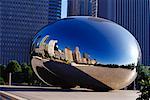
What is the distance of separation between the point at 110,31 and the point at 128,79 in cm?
397

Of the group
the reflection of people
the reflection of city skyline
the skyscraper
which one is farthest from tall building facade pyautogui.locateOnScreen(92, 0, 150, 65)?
the reflection of city skyline

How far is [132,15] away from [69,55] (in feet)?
296

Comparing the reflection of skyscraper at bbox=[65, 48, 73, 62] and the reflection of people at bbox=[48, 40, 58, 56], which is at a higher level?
the reflection of people at bbox=[48, 40, 58, 56]

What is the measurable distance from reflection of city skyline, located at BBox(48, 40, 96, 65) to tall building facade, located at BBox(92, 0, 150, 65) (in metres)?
83.9

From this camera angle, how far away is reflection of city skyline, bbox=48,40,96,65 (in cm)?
2700

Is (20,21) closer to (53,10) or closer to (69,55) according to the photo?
(53,10)

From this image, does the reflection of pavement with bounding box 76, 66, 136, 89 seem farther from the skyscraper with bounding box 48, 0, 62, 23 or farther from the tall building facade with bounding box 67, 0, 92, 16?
the tall building facade with bounding box 67, 0, 92, 16

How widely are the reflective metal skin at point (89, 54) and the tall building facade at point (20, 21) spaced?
3396 inches

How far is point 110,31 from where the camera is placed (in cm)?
2817

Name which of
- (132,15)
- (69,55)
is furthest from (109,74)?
(132,15)

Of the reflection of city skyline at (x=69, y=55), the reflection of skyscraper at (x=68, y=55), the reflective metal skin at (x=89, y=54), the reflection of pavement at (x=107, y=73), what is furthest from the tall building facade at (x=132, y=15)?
the reflection of skyscraper at (x=68, y=55)

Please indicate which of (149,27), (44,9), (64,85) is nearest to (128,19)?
(149,27)

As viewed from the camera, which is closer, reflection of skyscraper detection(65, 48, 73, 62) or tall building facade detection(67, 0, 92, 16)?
reflection of skyscraper detection(65, 48, 73, 62)

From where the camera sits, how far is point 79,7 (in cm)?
12800
